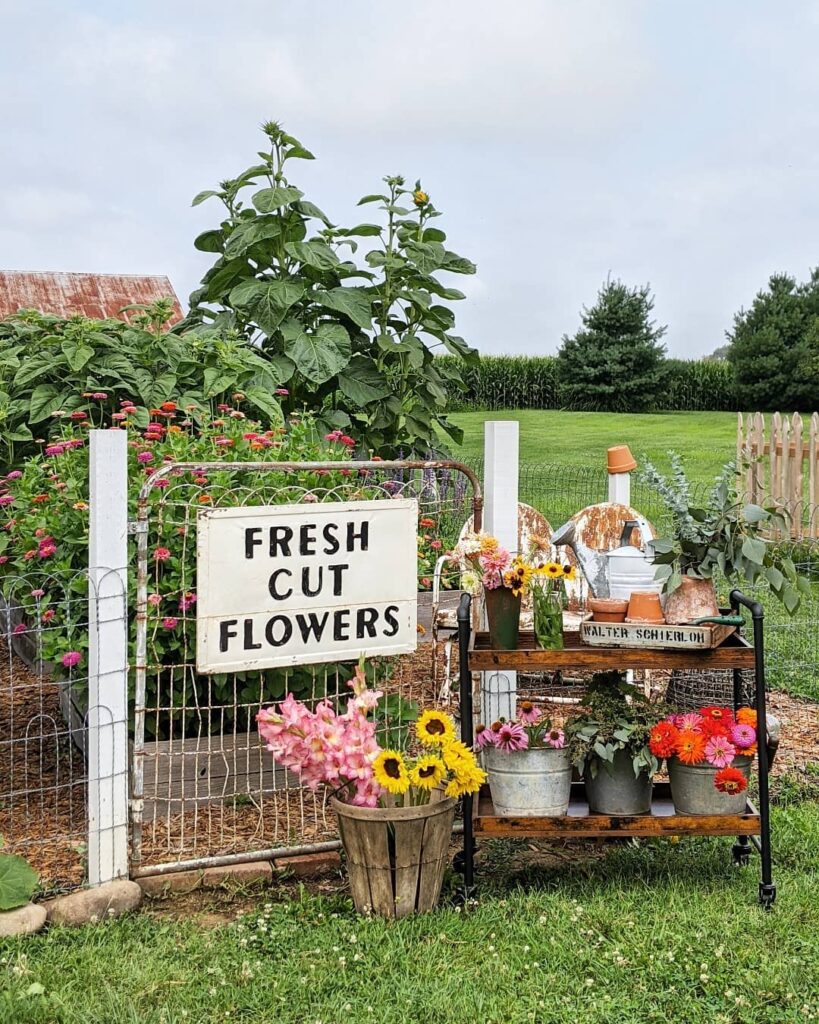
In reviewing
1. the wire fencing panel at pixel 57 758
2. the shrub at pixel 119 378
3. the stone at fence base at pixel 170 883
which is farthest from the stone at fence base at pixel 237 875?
the shrub at pixel 119 378

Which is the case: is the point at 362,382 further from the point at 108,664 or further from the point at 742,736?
the point at 742,736

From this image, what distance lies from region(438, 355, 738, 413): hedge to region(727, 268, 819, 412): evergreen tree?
91 centimetres

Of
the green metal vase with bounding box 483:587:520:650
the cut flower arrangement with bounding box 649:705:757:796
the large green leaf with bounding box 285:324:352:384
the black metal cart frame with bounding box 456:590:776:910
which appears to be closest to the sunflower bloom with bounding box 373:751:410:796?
the black metal cart frame with bounding box 456:590:776:910

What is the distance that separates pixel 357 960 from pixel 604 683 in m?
1.30

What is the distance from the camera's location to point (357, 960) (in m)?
3.19

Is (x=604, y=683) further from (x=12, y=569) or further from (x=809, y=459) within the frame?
(x=809, y=459)

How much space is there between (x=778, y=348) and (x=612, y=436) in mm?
9115

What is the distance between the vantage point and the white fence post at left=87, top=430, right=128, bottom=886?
3596 mm

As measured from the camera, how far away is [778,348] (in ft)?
95.2

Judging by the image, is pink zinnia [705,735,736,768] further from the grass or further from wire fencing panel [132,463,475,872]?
wire fencing panel [132,463,475,872]

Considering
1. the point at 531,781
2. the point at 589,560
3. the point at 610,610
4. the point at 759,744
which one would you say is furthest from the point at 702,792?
the point at 589,560

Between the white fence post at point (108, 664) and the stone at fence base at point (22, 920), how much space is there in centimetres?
22

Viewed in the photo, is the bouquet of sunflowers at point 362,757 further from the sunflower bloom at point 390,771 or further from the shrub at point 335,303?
the shrub at point 335,303

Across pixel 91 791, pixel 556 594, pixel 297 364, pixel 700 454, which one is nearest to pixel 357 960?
pixel 91 791
